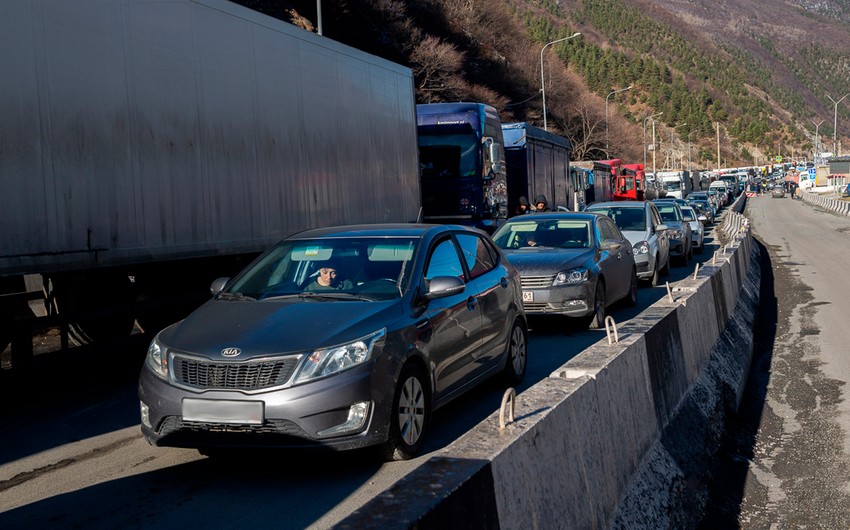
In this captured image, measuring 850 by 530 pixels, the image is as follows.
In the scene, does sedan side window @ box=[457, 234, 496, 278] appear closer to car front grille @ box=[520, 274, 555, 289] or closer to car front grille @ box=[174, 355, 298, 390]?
car front grille @ box=[174, 355, 298, 390]

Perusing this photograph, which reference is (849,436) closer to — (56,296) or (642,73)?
(56,296)

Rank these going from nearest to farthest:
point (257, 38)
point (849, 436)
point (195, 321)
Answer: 1. point (195, 321)
2. point (849, 436)
3. point (257, 38)

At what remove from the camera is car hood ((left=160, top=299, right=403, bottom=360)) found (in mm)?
5828

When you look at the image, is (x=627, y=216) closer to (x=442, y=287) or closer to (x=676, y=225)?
(x=676, y=225)

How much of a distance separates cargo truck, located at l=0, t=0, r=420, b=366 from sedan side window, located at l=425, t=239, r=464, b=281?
10.1 feet

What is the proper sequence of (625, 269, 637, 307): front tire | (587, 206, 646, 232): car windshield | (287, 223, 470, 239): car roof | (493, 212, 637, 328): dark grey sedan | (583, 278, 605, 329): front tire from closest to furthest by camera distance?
(287, 223, 470, 239): car roof, (493, 212, 637, 328): dark grey sedan, (583, 278, 605, 329): front tire, (625, 269, 637, 307): front tire, (587, 206, 646, 232): car windshield

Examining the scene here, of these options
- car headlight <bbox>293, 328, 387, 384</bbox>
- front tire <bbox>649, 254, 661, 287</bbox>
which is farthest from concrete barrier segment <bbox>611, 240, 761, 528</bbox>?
front tire <bbox>649, 254, 661, 287</bbox>

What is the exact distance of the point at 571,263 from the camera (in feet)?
40.4

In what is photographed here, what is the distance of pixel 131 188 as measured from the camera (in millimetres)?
8984

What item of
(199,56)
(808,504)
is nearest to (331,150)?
(199,56)

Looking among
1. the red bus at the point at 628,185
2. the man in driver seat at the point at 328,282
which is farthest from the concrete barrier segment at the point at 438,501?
the red bus at the point at 628,185

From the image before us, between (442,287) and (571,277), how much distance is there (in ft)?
18.3

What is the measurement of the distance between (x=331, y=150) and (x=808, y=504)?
7.80m

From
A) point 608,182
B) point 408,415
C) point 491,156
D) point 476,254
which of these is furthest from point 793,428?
point 608,182
